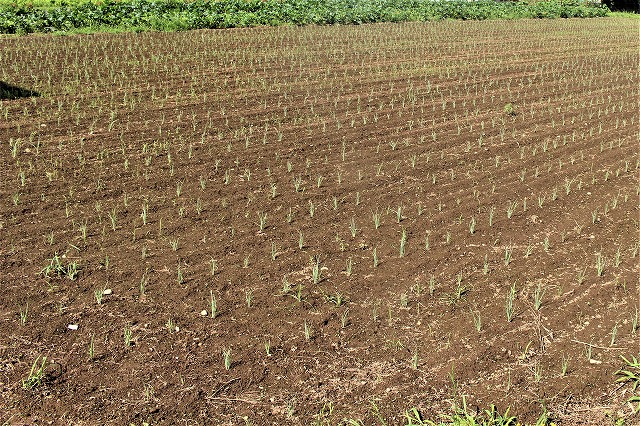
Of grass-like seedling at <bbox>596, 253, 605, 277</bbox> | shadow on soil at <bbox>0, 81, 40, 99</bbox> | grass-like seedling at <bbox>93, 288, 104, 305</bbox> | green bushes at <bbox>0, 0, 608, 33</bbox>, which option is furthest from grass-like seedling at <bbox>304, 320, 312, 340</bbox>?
green bushes at <bbox>0, 0, 608, 33</bbox>

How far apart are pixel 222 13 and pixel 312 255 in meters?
16.8

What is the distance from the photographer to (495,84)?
12391 mm

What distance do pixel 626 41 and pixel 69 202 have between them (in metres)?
18.8

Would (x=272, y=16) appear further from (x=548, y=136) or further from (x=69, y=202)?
(x=69, y=202)

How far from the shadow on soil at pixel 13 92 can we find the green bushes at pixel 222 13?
23.3ft

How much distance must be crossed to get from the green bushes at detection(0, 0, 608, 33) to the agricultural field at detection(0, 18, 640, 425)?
7.41 meters

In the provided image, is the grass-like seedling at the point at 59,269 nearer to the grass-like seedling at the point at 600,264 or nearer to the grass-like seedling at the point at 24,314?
the grass-like seedling at the point at 24,314

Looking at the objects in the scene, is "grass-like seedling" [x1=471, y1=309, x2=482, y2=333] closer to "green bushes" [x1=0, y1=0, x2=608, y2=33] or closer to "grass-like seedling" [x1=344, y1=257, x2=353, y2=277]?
"grass-like seedling" [x1=344, y1=257, x2=353, y2=277]

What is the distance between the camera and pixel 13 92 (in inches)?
400

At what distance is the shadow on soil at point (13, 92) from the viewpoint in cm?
992

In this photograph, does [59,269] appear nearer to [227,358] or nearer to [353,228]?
[227,358]

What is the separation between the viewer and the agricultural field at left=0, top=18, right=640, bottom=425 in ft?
12.8

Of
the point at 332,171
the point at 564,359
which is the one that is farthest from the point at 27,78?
the point at 564,359

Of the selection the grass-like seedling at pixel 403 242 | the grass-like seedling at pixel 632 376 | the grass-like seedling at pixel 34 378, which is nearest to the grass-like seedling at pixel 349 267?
the grass-like seedling at pixel 403 242
